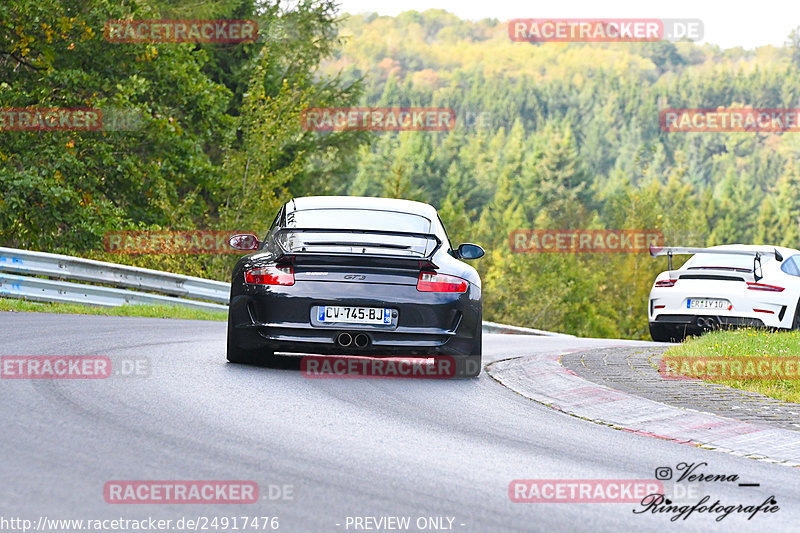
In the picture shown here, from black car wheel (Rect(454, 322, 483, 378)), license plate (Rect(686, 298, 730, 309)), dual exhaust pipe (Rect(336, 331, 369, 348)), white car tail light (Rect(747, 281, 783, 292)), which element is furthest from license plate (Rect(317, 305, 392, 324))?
white car tail light (Rect(747, 281, 783, 292))

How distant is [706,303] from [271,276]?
9.25 m

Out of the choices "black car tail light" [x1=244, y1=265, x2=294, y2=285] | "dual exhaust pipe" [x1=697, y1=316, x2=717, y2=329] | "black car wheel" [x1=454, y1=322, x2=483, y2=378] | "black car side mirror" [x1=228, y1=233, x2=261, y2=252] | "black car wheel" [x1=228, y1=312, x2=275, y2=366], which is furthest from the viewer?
"dual exhaust pipe" [x1=697, y1=316, x2=717, y2=329]

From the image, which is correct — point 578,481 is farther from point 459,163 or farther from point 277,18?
point 459,163

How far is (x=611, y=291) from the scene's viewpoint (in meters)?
94.8

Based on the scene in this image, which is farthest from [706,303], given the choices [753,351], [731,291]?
→ [753,351]

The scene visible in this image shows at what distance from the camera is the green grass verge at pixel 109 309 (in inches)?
645

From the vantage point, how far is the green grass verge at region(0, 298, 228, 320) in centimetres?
1639

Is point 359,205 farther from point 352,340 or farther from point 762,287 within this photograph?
point 762,287

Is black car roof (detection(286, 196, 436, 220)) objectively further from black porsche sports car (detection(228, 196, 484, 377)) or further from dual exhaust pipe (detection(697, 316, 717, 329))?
dual exhaust pipe (detection(697, 316, 717, 329))

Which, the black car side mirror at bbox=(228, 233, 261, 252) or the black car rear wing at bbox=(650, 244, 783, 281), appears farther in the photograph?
the black car rear wing at bbox=(650, 244, 783, 281)

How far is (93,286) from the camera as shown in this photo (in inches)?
709

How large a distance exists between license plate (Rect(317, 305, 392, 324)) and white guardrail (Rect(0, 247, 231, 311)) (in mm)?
9288

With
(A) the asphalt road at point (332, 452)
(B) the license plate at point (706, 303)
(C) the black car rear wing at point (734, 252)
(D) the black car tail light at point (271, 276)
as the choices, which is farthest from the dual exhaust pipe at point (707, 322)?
(D) the black car tail light at point (271, 276)

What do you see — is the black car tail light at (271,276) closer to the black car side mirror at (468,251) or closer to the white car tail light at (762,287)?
the black car side mirror at (468,251)
